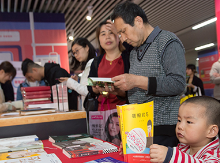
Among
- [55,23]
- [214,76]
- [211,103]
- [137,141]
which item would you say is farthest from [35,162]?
[55,23]

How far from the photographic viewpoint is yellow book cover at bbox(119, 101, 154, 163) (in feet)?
2.81

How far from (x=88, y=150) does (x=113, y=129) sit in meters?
0.63

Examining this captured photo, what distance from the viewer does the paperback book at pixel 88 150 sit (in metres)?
1.08

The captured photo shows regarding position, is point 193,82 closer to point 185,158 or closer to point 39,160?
point 185,158

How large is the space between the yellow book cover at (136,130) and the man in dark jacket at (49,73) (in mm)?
1637

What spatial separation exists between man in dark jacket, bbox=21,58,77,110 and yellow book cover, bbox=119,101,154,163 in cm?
164

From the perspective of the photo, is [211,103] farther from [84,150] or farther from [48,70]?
[48,70]

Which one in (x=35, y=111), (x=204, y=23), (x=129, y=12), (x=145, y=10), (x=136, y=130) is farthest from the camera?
(x=204, y=23)

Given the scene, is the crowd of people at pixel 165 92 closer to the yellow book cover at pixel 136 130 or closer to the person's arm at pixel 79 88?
the yellow book cover at pixel 136 130

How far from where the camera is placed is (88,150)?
113 centimetres

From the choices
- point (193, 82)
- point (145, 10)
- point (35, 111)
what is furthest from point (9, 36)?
point (193, 82)

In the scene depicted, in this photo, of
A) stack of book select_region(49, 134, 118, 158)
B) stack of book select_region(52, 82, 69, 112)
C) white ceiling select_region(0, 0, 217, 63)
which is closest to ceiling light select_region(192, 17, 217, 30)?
white ceiling select_region(0, 0, 217, 63)

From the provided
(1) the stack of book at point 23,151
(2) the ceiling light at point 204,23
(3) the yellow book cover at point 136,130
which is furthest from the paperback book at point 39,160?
(2) the ceiling light at point 204,23

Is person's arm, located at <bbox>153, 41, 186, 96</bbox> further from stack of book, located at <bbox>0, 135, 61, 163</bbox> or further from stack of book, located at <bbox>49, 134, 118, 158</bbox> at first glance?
stack of book, located at <bbox>0, 135, 61, 163</bbox>
